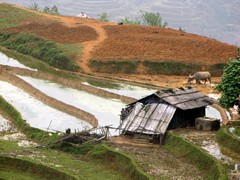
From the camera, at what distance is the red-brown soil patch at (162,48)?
60.8 metres

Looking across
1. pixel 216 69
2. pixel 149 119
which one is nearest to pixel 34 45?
pixel 216 69

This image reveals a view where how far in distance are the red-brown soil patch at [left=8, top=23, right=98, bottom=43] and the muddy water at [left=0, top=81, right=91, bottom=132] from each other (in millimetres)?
23721

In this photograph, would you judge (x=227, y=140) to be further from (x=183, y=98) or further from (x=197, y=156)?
(x=183, y=98)

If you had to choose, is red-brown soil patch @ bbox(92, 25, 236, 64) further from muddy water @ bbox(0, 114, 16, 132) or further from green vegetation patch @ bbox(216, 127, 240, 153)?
green vegetation patch @ bbox(216, 127, 240, 153)

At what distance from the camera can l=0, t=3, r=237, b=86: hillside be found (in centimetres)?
5897

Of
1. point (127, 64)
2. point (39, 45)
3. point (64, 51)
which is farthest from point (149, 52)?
point (39, 45)

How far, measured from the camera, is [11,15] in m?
84.4

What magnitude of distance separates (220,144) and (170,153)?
271 cm

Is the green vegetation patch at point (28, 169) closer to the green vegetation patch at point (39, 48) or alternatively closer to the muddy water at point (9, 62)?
the muddy water at point (9, 62)

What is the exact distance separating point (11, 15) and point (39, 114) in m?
49.4

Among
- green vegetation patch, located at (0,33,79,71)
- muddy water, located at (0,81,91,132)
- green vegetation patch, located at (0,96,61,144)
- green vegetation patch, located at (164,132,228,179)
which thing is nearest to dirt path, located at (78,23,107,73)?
green vegetation patch, located at (0,33,79,71)

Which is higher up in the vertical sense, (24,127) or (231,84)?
(231,84)

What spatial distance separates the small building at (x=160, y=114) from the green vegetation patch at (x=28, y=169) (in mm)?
6856

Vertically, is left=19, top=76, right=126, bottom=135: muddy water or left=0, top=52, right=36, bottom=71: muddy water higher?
left=0, top=52, right=36, bottom=71: muddy water
